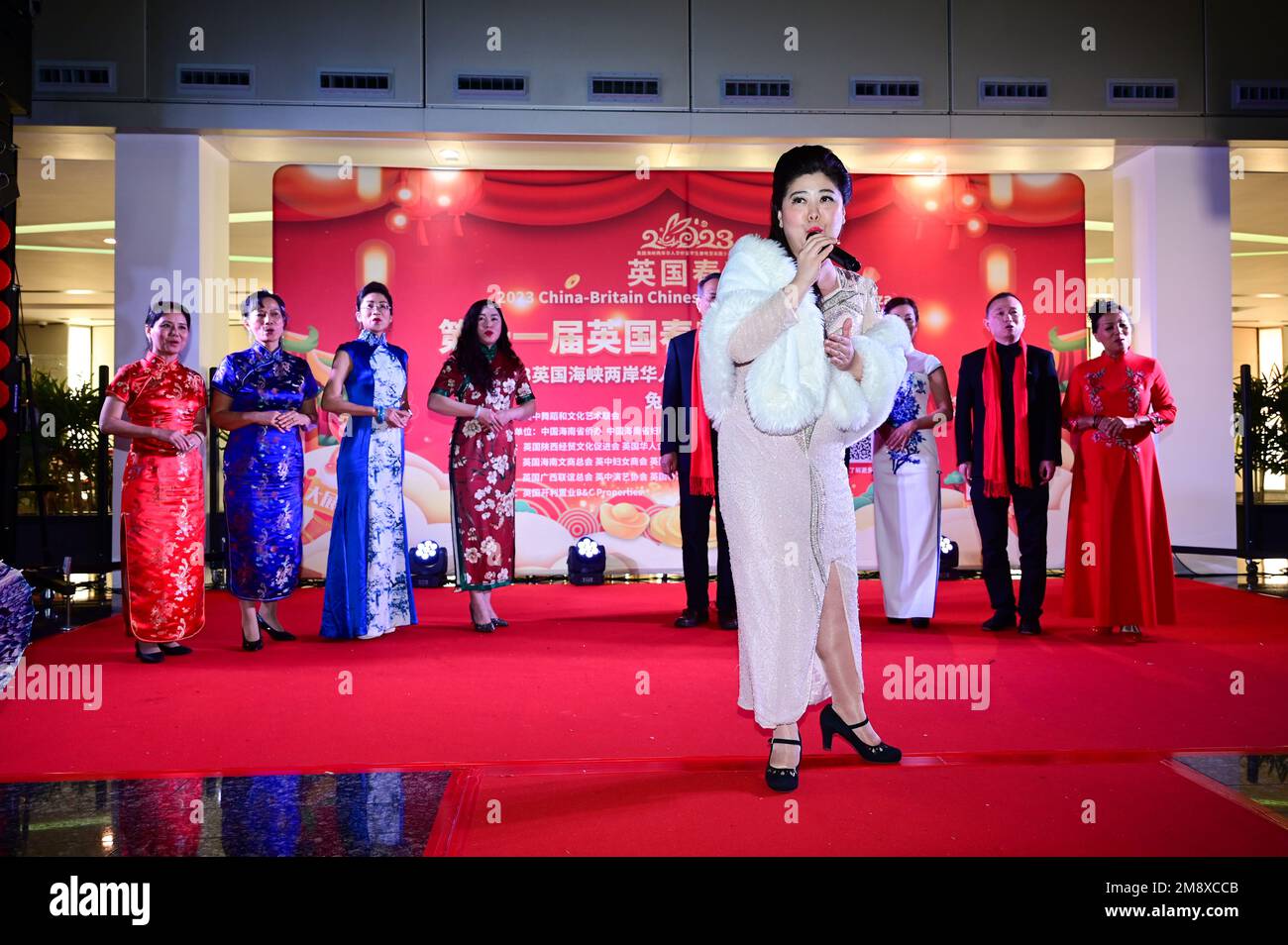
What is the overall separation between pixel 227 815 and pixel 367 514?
230cm

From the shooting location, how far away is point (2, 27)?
391 centimetres

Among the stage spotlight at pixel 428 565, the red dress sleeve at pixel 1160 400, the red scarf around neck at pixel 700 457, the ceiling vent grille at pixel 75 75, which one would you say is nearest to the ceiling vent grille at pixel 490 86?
the ceiling vent grille at pixel 75 75

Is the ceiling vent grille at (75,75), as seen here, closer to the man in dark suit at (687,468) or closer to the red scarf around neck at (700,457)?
the man in dark suit at (687,468)

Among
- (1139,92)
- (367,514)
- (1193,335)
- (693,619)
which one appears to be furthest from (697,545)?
(1139,92)

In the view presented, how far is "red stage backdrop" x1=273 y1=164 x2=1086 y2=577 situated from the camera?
658 cm

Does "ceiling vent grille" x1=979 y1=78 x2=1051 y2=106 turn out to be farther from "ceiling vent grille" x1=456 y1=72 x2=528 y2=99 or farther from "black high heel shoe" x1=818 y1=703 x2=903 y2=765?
"black high heel shoe" x1=818 y1=703 x2=903 y2=765

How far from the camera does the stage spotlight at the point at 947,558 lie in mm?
6402

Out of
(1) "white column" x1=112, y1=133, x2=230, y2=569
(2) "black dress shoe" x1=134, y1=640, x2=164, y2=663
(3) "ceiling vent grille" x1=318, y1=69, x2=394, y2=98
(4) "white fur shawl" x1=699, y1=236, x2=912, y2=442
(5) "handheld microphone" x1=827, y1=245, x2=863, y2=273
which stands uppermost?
(3) "ceiling vent grille" x1=318, y1=69, x2=394, y2=98

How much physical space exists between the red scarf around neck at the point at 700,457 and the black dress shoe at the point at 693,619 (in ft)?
1.82

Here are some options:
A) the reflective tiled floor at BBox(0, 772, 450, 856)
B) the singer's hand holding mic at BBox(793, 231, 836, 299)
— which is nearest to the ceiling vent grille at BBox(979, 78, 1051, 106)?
the singer's hand holding mic at BBox(793, 231, 836, 299)

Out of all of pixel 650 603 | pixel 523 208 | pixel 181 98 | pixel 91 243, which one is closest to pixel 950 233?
pixel 523 208

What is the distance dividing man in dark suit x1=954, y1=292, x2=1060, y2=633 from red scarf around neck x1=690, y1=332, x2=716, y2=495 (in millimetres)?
1121

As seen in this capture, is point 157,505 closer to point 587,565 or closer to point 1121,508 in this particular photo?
point 587,565
